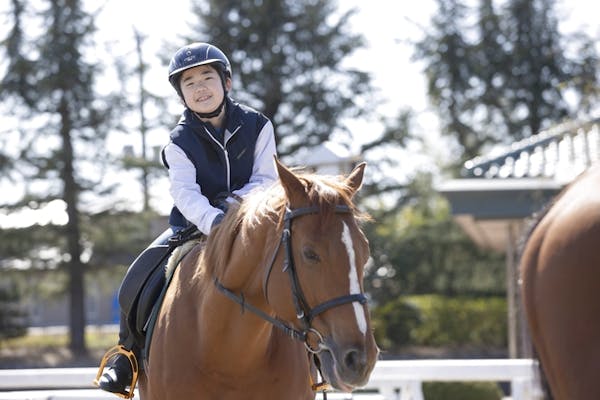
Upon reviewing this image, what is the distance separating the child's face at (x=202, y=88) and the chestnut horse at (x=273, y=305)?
0.88m

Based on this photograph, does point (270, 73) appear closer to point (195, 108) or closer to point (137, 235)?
point (137, 235)

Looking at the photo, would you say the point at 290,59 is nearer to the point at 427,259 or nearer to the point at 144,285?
the point at 427,259

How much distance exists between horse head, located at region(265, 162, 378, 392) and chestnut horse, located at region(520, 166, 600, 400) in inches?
31.1

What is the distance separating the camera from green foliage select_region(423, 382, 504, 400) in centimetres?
1133

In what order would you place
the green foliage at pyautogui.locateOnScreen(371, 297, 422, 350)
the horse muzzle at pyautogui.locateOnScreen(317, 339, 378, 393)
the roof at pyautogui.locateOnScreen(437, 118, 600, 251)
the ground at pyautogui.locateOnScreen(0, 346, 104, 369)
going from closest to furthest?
the horse muzzle at pyautogui.locateOnScreen(317, 339, 378, 393) < the roof at pyautogui.locateOnScreen(437, 118, 600, 251) < the green foliage at pyautogui.locateOnScreen(371, 297, 422, 350) < the ground at pyautogui.locateOnScreen(0, 346, 104, 369)

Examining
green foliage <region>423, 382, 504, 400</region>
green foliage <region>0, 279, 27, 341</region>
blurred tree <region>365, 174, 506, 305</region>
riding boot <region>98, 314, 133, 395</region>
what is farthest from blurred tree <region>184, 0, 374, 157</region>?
riding boot <region>98, 314, 133, 395</region>

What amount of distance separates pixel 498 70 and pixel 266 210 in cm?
3268

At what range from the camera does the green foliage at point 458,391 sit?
1133 centimetres

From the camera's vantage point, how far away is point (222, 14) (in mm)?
29047

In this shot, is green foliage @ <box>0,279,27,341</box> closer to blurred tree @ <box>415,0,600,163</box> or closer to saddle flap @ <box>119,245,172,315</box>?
blurred tree @ <box>415,0,600,163</box>

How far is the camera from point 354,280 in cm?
370

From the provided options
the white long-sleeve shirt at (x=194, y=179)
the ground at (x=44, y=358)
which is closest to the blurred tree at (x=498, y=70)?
the ground at (x=44, y=358)

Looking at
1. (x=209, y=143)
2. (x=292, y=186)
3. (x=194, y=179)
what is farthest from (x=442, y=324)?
(x=292, y=186)

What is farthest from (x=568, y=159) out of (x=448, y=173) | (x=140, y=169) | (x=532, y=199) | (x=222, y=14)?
(x=448, y=173)
